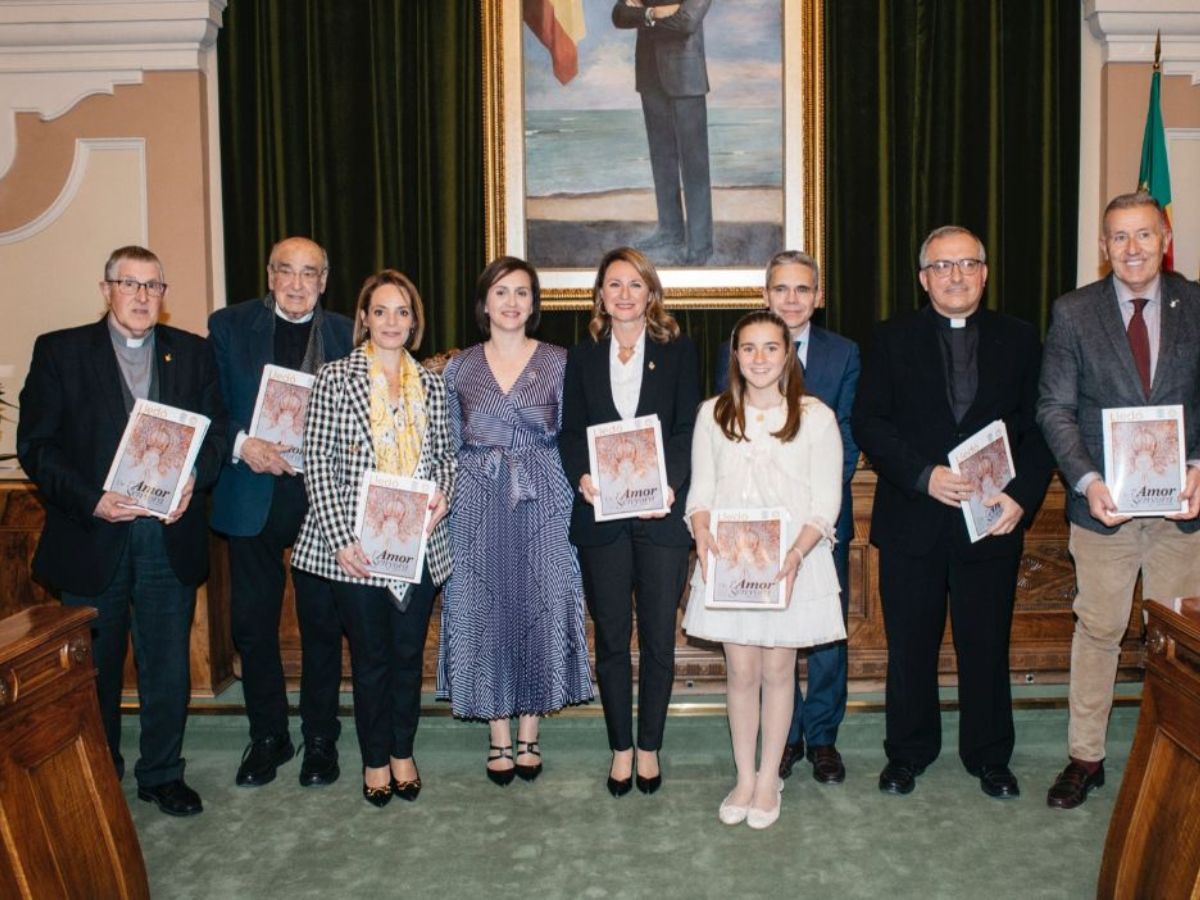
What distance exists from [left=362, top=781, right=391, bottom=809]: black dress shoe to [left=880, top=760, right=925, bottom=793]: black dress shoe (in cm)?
156

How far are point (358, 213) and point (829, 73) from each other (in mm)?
2334

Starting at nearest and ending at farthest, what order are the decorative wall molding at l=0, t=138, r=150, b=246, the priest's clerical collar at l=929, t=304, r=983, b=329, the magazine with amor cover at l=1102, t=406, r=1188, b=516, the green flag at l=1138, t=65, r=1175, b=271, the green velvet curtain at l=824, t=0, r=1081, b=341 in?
the magazine with amor cover at l=1102, t=406, r=1188, b=516 → the priest's clerical collar at l=929, t=304, r=983, b=329 → the green flag at l=1138, t=65, r=1175, b=271 → the decorative wall molding at l=0, t=138, r=150, b=246 → the green velvet curtain at l=824, t=0, r=1081, b=341

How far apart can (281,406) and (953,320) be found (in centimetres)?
209

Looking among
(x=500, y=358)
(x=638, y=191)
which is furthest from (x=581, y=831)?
(x=638, y=191)

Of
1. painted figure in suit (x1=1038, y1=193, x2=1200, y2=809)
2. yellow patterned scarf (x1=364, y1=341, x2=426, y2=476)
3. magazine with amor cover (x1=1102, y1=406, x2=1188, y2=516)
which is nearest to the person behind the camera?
magazine with amor cover (x1=1102, y1=406, x2=1188, y2=516)

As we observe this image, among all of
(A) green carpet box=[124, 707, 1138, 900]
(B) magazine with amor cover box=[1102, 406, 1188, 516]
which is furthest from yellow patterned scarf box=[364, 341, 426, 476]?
(B) magazine with amor cover box=[1102, 406, 1188, 516]

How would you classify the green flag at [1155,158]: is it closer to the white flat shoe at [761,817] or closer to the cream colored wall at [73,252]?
the white flat shoe at [761,817]

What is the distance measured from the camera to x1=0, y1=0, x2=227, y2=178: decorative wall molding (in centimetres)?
509

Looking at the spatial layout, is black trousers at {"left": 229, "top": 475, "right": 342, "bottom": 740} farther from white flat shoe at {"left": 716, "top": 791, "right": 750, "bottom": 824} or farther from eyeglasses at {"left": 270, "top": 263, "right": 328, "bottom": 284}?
white flat shoe at {"left": 716, "top": 791, "right": 750, "bottom": 824}

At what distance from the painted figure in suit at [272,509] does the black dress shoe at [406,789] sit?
27cm

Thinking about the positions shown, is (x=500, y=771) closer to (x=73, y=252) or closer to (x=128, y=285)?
(x=128, y=285)

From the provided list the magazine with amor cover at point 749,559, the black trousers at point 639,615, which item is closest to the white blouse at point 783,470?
the magazine with amor cover at point 749,559

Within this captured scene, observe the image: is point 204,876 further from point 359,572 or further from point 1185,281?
point 1185,281

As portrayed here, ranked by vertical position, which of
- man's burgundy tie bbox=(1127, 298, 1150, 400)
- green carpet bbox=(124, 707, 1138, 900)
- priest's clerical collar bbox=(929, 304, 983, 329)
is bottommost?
green carpet bbox=(124, 707, 1138, 900)
